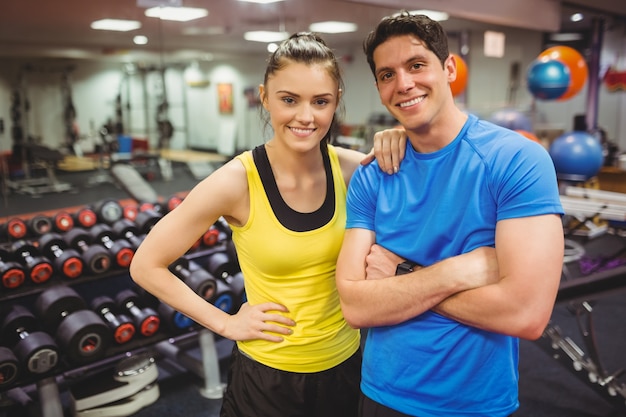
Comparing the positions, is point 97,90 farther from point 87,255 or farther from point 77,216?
point 87,255

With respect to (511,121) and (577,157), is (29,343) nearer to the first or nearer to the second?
(577,157)

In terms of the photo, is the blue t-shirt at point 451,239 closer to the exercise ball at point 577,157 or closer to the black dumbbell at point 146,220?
the black dumbbell at point 146,220

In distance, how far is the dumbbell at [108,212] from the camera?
3033mm

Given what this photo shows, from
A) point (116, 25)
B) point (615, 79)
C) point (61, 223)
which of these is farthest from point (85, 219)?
point (615, 79)

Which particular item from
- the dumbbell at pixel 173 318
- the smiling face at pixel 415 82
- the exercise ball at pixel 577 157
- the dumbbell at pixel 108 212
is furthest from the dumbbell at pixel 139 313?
the exercise ball at pixel 577 157

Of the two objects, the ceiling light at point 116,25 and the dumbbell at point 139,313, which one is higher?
the ceiling light at point 116,25

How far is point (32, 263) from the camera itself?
7.90 feet

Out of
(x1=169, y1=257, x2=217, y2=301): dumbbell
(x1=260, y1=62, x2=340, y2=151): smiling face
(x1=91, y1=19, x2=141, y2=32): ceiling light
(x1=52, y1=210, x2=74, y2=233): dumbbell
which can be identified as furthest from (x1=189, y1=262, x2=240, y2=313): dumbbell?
(x1=91, y1=19, x2=141, y2=32): ceiling light

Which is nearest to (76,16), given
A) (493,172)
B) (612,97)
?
(493,172)

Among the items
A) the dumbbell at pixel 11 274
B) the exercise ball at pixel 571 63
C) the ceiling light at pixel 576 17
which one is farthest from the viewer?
the ceiling light at pixel 576 17

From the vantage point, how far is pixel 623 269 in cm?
193

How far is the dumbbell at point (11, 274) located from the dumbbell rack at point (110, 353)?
29 millimetres

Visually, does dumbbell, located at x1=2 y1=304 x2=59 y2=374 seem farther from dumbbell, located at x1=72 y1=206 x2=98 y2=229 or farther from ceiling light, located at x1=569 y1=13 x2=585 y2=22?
ceiling light, located at x1=569 y1=13 x2=585 y2=22

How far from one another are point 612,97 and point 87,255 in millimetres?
9149
